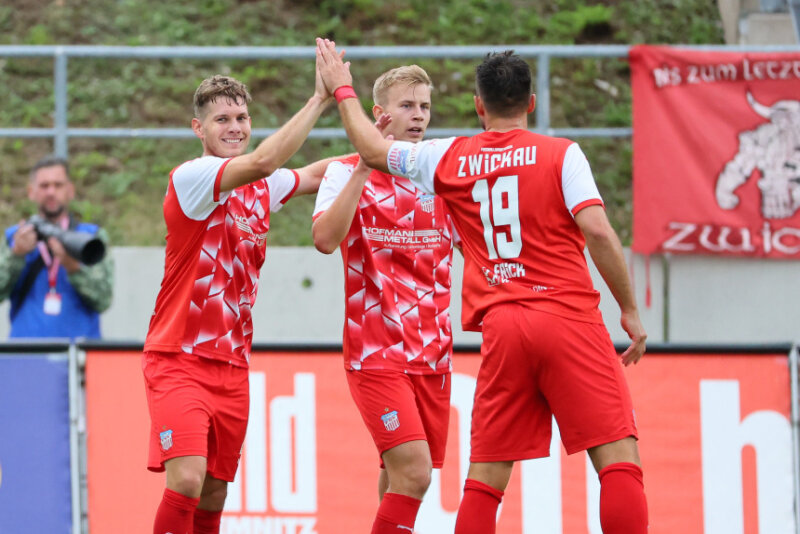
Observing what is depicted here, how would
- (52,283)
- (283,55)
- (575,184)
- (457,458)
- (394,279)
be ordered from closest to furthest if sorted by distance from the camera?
1. (575,184)
2. (394,279)
3. (457,458)
4. (52,283)
5. (283,55)

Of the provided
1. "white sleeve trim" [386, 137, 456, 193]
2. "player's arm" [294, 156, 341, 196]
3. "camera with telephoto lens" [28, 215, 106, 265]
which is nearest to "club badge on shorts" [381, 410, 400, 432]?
"white sleeve trim" [386, 137, 456, 193]

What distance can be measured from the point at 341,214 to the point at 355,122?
16.8 inches

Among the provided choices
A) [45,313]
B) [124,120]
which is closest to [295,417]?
[45,313]

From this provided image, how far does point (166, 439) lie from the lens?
4.89 m

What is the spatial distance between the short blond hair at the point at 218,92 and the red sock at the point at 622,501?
2377 mm

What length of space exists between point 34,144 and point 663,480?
7.93 metres

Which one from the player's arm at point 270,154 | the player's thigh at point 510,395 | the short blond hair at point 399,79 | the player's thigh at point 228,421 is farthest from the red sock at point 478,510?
the short blond hair at point 399,79

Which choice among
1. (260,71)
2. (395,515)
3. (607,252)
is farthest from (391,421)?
(260,71)

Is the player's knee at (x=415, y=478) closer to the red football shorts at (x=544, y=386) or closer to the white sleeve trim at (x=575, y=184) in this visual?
the red football shorts at (x=544, y=386)

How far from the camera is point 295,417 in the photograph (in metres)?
6.51

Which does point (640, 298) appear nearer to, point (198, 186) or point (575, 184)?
point (575, 184)

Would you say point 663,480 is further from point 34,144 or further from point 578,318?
point 34,144

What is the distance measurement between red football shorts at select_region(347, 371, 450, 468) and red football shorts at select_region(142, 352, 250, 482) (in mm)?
571

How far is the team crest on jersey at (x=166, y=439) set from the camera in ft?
16.0
